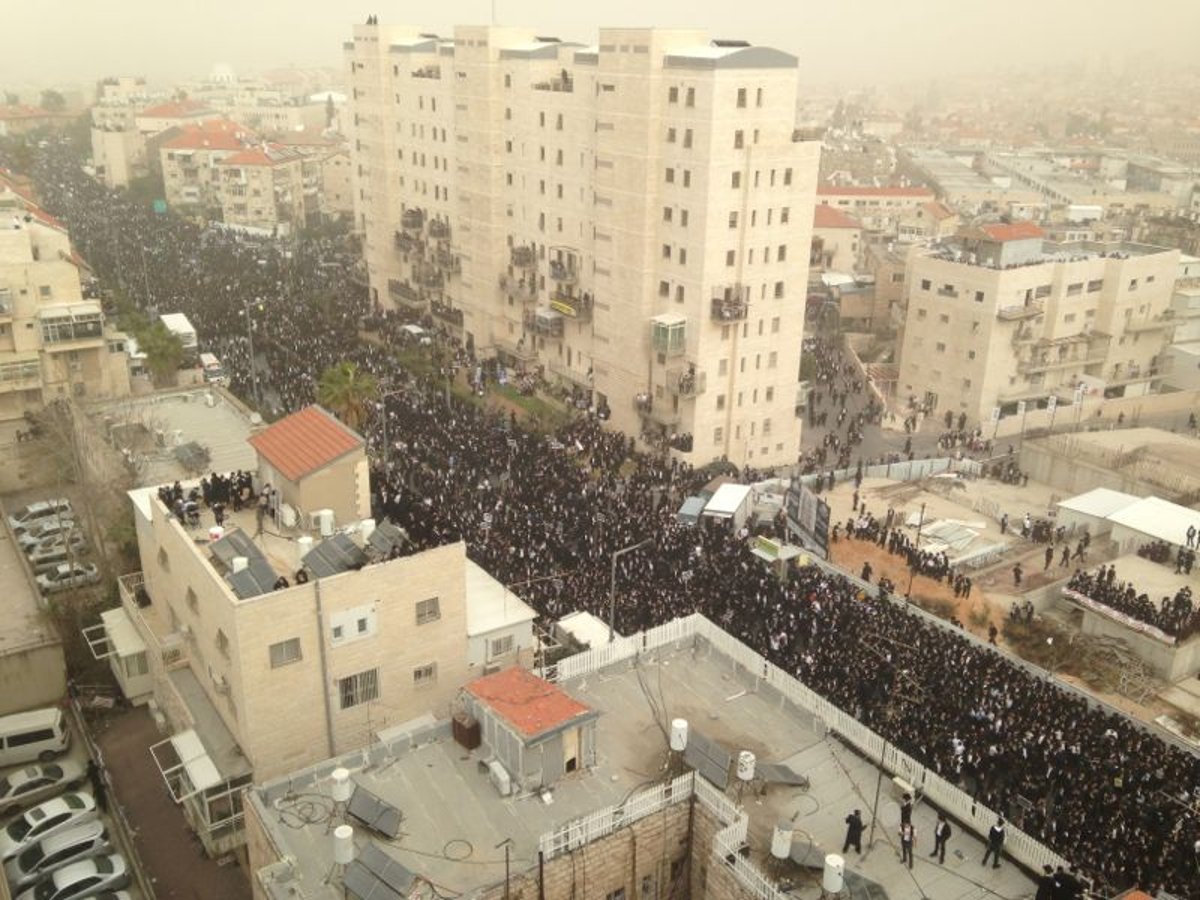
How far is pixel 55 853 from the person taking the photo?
2019 centimetres

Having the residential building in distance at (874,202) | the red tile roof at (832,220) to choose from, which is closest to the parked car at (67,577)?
the red tile roof at (832,220)

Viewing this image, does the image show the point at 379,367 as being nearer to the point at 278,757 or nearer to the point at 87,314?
the point at 87,314

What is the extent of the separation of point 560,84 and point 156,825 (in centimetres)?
3938

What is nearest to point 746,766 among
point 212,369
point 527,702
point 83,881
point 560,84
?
point 527,702

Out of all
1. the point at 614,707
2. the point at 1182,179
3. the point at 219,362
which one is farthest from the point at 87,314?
the point at 1182,179

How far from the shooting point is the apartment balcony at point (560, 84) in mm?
48969

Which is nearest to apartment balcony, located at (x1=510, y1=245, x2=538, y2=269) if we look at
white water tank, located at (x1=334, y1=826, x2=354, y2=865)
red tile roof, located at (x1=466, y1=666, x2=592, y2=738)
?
red tile roof, located at (x1=466, y1=666, x2=592, y2=738)

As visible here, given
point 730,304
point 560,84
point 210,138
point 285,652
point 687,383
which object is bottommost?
point 687,383

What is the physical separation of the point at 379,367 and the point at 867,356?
3183cm

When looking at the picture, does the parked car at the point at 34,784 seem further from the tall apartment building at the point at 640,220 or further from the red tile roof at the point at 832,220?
the red tile roof at the point at 832,220

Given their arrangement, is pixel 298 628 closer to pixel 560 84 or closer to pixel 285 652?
pixel 285 652

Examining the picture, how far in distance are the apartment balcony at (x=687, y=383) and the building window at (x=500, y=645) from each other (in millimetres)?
21262

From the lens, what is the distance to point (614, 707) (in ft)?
61.7

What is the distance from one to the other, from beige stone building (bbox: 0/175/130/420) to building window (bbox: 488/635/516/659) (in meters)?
24.2
